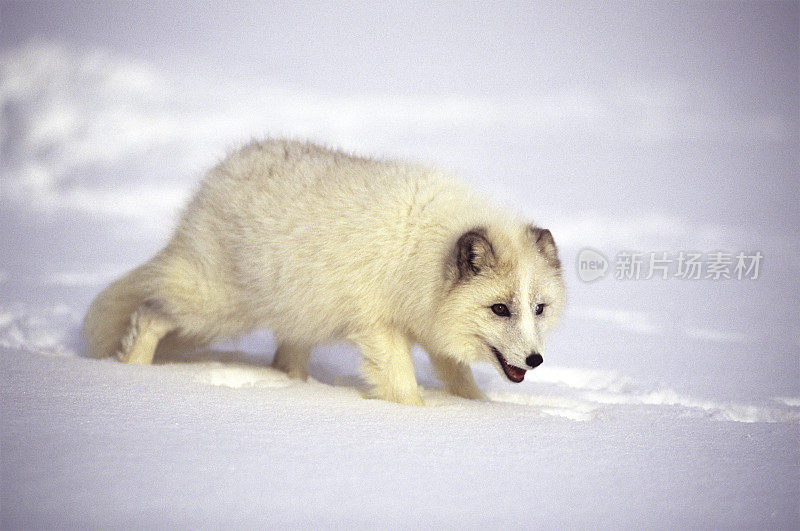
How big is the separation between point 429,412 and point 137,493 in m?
1.58

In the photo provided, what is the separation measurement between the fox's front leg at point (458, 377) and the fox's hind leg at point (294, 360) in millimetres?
913

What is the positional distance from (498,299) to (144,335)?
2320mm

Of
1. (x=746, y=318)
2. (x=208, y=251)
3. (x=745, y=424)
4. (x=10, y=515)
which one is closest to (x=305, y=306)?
(x=208, y=251)

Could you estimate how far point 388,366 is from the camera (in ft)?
12.1

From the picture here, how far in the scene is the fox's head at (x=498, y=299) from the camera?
10.9ft

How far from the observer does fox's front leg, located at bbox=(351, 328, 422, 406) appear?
144 inches

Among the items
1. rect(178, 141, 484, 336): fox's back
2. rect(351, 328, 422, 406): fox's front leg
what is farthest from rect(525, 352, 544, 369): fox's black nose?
rect(351, 328, 422, 406): fox's front leg
